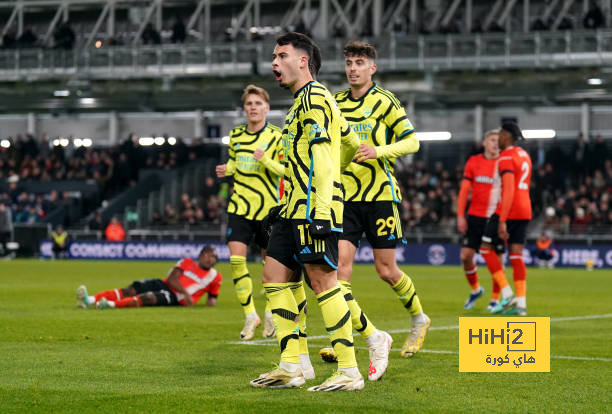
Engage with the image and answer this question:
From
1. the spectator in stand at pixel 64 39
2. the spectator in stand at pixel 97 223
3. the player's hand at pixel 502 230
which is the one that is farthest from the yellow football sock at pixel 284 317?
the spectator in stand at pixel 64 39

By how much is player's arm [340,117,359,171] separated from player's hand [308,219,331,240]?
0.84 m

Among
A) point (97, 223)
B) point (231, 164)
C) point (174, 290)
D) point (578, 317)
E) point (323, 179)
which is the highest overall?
point (231, 164)

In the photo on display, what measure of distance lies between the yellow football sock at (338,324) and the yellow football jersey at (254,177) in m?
4.39

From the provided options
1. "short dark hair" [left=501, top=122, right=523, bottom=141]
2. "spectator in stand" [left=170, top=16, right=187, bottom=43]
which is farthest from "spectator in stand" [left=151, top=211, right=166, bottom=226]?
"short dark hair" [left=501, top=122, right=523, bottom=141]

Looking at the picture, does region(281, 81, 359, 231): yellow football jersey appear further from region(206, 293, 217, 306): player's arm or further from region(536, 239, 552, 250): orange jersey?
region(536, 239, 552, 250): orange jersey

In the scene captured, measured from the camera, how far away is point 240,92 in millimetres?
45844

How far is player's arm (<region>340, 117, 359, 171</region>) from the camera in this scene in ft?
22.3

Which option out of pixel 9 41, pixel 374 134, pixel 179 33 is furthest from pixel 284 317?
pixel 9 41

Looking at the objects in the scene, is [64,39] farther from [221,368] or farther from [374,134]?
[221,368]

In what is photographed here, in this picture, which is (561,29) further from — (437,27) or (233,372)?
(233,372)

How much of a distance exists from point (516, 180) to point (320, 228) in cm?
736

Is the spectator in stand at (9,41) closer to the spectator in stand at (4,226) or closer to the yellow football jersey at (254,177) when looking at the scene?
the spectator in stand at (4,226)

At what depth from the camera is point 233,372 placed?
7293 millimetres

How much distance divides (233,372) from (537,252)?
1005 inches
